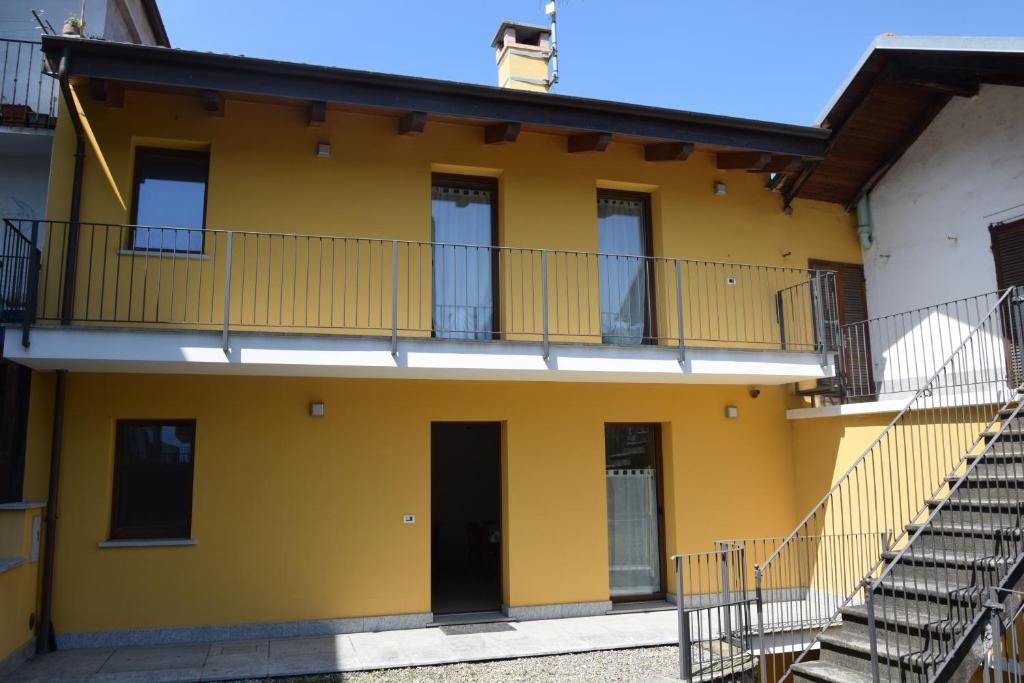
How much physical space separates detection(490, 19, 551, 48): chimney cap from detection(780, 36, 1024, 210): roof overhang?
4313 mm

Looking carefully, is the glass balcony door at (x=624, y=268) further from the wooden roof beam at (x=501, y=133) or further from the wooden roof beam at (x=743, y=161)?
the wooden roof beam at (x=501, y=133)

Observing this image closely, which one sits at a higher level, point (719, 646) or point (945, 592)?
point (945, 592)

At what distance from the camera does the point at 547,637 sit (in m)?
8.16

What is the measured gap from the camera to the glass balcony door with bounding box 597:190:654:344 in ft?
32.6

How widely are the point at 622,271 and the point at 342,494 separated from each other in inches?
178

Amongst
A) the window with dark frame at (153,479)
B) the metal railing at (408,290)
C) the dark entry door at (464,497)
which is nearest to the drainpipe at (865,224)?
the metal railing at (408,290)

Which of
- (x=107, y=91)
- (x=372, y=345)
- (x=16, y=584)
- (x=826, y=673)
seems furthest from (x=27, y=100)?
(x=826, y=673)

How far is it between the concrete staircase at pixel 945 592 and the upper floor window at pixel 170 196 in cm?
747

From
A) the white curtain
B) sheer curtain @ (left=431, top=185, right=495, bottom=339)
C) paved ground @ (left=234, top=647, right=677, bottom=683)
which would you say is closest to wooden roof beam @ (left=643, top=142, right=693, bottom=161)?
sheer curtain @ (left=431, top=185, right=495, bottom=339)

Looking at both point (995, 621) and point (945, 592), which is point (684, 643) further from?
point (995, 621)

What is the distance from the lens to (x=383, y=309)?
8.93m

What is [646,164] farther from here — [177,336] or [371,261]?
[177,336]

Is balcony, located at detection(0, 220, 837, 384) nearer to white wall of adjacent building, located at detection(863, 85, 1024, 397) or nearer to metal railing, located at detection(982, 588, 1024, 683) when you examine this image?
white wall of adjacent building, located at detection(863, 85, 1024, 397)

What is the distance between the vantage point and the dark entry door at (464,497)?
40.5ft
